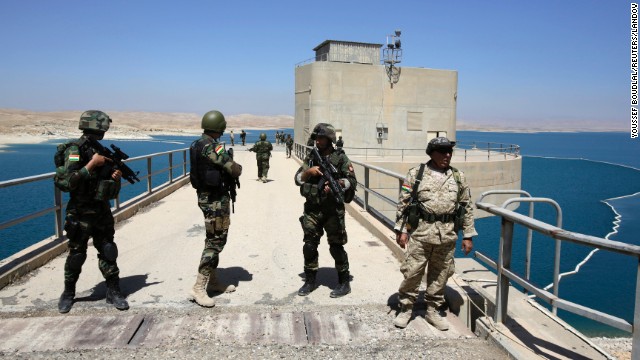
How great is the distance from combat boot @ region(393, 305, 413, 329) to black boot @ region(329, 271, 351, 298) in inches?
34.1

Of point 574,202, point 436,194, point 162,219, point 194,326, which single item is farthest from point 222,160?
point 574,202

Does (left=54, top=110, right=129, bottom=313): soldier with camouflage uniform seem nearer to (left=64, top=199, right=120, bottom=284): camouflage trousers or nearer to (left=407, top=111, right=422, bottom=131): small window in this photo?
(left=64, top=199, right=120, bottom=284): camouflage trousers

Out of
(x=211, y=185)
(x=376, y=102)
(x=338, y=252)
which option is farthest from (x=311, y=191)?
(x=376, y=102)

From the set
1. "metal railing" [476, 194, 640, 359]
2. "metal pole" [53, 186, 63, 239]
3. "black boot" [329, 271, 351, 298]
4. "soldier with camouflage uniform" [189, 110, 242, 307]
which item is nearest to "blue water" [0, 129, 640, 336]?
"metal pole" [53, 186, 63, 239]

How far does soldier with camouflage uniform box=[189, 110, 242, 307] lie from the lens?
4.72 metres

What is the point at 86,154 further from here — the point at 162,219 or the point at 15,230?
the point at 15,230

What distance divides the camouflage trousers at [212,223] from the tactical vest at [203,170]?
130 mm

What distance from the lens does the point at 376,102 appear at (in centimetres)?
3231

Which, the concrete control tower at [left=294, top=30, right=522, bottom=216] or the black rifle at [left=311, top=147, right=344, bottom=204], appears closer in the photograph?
the black rifle at [left=311, top=147, right=344, bottom=204]

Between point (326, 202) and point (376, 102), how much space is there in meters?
28.2

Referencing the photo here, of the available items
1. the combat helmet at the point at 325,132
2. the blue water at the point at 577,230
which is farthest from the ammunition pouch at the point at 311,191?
the blue water at the point at 577,230

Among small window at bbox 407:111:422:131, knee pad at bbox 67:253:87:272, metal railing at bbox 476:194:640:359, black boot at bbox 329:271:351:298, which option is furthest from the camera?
small window at bbox 407:111:422:131

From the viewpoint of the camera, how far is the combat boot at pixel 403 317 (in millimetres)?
4301

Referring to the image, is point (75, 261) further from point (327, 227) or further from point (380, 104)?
point (380, 104)
